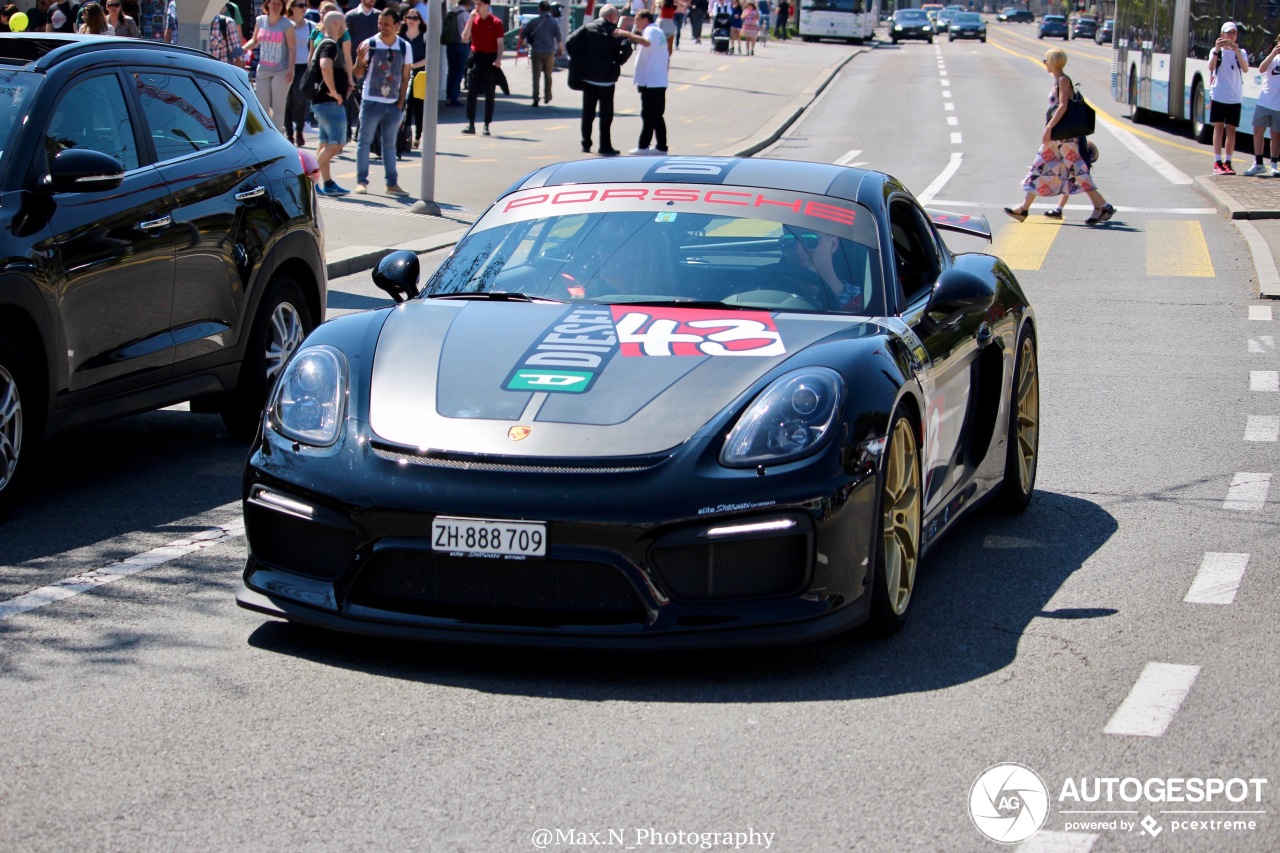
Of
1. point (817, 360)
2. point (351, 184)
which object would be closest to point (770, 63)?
point (351, 184)

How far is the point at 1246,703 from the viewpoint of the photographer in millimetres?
4672

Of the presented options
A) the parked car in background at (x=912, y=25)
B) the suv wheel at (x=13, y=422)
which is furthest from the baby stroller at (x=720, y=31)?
the suv wheel at (x=13, y=422)

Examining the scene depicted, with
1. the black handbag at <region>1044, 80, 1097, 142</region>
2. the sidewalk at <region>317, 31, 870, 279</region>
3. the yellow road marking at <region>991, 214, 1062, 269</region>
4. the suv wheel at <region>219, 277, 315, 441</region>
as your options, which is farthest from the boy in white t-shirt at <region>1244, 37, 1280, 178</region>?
the suv wheel at <region>219, 277, 315, 441</region>

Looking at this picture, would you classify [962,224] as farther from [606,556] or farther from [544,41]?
[544,41]

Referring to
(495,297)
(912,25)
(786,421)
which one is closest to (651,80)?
(495,297)

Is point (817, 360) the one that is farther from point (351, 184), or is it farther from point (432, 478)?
point (351, 184)

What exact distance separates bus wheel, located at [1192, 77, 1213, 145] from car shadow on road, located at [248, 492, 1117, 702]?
25931 millimetres

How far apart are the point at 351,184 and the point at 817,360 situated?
15.4m

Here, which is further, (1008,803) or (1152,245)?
(1152,245)

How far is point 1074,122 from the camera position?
19094 mm

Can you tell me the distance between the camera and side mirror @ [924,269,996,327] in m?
5.77

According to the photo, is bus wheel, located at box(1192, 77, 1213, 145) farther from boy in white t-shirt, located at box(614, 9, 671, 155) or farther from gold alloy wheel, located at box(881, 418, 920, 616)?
gold alloy wheel, located at box(881, 418, 920, 616)

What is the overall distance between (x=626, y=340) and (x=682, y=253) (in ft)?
2.40

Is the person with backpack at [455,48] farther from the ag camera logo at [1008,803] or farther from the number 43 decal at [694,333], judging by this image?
the ag camera logo at [1008,803]
